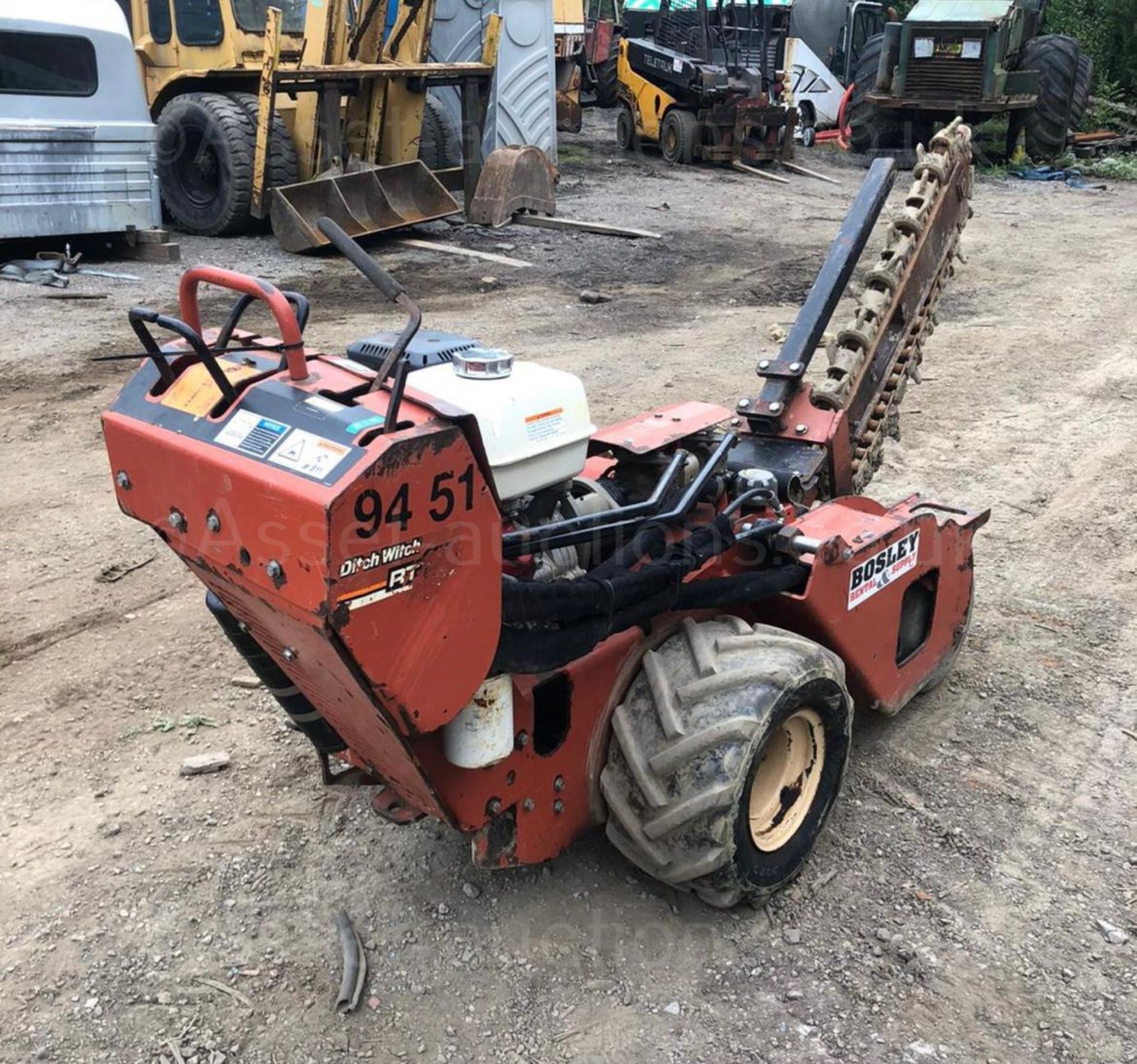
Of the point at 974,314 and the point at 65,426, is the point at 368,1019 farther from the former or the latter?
the point at 974,314

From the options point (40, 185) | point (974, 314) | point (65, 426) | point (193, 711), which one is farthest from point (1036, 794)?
point (40, 185)

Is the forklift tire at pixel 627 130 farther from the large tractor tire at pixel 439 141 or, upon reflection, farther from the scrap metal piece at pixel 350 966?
the scrap metal piece at pixel 350 966

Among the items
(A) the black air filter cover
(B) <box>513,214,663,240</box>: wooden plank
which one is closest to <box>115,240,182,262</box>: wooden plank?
(B) <box>513,214,663,240</box>: wooden plank

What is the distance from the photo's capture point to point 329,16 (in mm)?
9922

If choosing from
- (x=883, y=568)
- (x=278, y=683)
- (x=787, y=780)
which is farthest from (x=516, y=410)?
(x=883, y=568)

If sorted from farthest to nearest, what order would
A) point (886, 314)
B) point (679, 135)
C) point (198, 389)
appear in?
point (679, 135) → point (886, 314) → point (198, 389)

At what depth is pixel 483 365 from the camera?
92.3 inches

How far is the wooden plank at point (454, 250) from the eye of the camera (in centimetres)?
1019

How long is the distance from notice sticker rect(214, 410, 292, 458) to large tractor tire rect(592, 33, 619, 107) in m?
21.2

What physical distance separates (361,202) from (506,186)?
157 cm

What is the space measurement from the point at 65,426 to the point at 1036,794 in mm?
4827

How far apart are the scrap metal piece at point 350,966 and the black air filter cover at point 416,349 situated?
4.28 feet

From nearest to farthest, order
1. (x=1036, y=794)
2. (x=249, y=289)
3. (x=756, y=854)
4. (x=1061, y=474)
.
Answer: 1. (x=249, y=289)
2. (x=756, y=854)
3. (x=1036, y=794)
4. (x=1061, y=474)

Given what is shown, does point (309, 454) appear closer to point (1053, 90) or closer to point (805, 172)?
point (805, 172)
